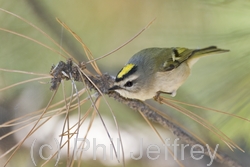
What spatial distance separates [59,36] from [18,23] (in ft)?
0.40

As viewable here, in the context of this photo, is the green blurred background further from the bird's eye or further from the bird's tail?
the bird's eye

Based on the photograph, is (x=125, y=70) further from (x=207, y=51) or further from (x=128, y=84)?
(x=207, y=51)

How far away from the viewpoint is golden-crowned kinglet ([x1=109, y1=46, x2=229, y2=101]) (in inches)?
30.5

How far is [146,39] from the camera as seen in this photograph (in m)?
0.93

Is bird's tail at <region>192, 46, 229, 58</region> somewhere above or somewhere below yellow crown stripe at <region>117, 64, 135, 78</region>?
below

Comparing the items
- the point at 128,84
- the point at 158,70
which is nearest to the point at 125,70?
the point at 128,84

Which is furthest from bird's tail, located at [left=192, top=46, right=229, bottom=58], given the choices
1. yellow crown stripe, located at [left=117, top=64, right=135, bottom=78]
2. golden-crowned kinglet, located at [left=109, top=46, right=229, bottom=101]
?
yellow crown stripe, located at [left=117, top=64, right=135, bottom=78]

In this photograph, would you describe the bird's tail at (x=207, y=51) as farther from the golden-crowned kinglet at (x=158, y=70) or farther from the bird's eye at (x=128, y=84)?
the bird's eye at (x=128, y=84)

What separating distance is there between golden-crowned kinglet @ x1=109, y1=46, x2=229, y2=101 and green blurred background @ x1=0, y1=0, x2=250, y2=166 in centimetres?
5

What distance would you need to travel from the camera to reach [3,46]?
36.6 inches

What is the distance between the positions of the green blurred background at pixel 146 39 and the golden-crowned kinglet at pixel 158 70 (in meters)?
0.05

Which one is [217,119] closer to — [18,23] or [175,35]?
[175,35]

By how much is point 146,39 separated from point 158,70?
11 cm

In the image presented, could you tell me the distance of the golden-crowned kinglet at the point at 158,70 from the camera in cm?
78
